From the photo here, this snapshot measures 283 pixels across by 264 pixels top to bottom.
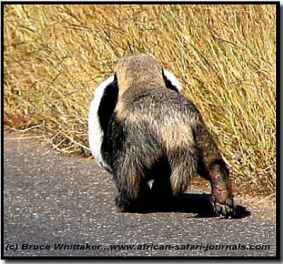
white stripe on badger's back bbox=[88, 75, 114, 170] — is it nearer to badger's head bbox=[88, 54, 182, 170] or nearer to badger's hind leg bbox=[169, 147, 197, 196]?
badger's head bbox=[88, 54, 182, 170]

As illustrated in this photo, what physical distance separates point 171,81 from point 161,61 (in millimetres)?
210

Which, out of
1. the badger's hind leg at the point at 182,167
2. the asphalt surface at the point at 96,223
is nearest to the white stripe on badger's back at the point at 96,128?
the asphalt surface at the point at 96,223

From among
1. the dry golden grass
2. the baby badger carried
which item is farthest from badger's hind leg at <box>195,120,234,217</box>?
the dry golden grass

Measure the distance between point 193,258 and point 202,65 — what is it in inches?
40.9

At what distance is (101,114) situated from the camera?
20.6 feet

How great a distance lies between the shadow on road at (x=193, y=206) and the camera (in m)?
6.22

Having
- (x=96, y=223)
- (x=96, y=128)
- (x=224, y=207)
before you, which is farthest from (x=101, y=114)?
(x=224, y=207)

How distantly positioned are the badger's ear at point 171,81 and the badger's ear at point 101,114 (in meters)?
0.22

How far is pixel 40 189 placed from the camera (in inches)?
257

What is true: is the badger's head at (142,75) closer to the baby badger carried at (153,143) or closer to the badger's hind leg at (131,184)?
the baby badger carried at (153,143)

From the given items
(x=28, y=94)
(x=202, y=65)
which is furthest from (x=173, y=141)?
(x=28, y=94)

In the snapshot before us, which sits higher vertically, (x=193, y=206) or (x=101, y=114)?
(x=101, y=114)

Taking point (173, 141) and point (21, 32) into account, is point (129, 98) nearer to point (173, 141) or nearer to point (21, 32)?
point (173, 141)

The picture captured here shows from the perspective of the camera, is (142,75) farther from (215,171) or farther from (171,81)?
(215,171)
